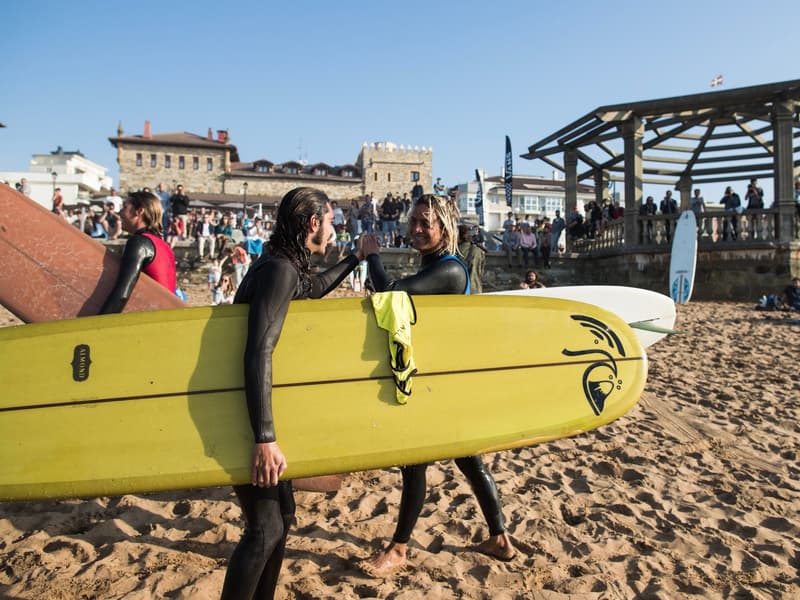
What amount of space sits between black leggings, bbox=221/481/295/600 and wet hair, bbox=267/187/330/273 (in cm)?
81

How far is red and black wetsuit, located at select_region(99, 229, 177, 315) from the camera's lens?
2.56 m

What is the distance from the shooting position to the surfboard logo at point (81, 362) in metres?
2.06

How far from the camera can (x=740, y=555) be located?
2.69 m

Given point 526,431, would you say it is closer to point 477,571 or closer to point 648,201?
point 477,571

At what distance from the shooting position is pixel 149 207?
9.16 feet

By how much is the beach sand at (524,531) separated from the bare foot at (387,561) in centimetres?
5

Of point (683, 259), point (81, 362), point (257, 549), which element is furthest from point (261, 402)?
point (683, 259)

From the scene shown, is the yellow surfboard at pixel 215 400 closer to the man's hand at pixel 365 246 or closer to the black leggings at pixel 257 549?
the black leggings at pixel 257 549

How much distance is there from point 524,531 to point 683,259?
1109cm

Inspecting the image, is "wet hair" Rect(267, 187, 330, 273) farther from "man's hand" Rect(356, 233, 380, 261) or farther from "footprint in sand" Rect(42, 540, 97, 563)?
"footprint in sand" Rect(42, 540, 97, 563)

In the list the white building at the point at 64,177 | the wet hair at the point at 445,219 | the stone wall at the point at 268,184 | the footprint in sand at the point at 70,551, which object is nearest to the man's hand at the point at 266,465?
the wet hair at the point at 445,219

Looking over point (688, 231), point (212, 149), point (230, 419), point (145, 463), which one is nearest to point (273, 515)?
point (230, 419)

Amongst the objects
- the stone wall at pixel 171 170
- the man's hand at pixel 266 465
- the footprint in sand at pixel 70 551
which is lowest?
the footprint in sand at pixel 70 551

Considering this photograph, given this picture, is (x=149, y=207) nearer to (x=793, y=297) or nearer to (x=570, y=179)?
(x=793, y=297)
